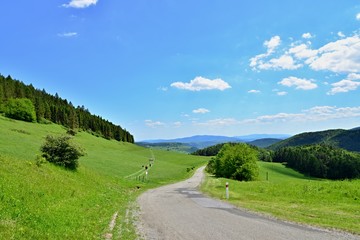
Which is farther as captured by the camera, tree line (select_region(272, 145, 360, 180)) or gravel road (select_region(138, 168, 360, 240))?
tree line (select_region(272, 145, 360, 180))

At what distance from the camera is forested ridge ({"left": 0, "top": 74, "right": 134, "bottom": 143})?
123125mm

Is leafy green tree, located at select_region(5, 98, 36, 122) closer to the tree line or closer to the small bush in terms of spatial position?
the small bush

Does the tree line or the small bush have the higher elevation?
the small bush

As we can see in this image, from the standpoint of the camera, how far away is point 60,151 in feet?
108

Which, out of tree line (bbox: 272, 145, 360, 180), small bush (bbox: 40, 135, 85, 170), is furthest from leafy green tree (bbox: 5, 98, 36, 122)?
tree line (bbox: 272, 145, 360, 180)

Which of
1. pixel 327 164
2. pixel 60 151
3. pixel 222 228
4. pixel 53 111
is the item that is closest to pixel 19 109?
pixel 53 111

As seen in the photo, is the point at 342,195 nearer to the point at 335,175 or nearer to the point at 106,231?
the point at 106,231

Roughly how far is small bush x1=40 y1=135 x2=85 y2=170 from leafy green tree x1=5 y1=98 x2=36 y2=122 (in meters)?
81.7

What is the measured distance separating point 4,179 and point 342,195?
2387 cm

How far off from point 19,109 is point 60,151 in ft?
272

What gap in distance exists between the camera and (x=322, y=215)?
16875mm

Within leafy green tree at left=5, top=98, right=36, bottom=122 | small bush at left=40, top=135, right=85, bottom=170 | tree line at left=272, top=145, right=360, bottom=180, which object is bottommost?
tree line at left=272, top=145, right=360, bottom=180

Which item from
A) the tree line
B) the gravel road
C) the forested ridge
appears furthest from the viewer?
the tree line

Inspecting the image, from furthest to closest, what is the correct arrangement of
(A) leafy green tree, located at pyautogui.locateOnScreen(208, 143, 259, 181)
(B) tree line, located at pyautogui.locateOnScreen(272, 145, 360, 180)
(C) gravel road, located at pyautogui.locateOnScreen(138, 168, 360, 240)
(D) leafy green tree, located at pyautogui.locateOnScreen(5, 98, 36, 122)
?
(B) tree line, located at pyautogui.locateOnScreen(272, 145, 360, 180) → (D) leafy green tree, located at pyautogui.locateOnScreen(5, 98, 36, 122) → (A) leafy green tree, located at pyautogui.locateOnScreen(208, 143, 259, 181) → (C) gravel road, located at pyautogui.locateOnScreen(138, 168, 360, 240)
